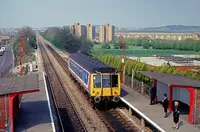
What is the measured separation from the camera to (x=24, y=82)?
1581 cm

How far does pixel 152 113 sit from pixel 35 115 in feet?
19.6

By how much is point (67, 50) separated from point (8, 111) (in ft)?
214

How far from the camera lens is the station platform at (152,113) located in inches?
575

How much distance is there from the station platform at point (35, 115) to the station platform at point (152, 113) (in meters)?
4.61

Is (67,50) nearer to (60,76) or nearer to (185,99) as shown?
(60,76)

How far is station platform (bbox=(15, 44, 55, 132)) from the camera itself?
48.0ft

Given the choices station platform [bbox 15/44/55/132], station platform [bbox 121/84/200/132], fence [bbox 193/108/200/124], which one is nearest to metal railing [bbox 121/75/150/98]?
station platform [bbox 121/84/200/132]

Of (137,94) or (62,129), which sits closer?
(62,129)

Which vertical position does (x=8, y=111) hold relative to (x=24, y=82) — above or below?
below

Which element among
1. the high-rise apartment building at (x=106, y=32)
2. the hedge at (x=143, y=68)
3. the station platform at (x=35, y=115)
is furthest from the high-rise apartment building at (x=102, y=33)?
the station platform at (x=35, y=115)

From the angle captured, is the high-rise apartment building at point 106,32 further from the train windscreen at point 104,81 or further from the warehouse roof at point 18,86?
the warehouse roof at point 18,86

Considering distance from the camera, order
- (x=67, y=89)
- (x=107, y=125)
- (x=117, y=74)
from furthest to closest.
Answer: (x=67, y=89) < (x=117, y=74) < (x=107, y=125)

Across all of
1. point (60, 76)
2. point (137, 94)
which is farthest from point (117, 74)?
point (60, 76)

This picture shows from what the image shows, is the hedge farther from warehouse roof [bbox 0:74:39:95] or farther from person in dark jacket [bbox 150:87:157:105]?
warehouse roof [bbox 0:74:39:95]
